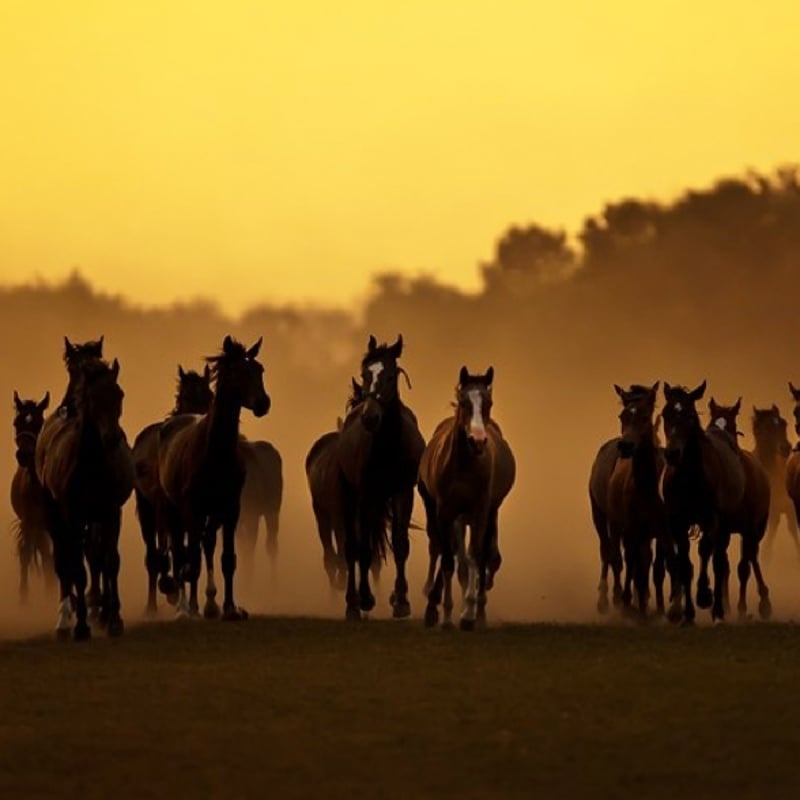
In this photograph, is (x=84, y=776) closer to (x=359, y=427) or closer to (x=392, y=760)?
(x=392, y=760)

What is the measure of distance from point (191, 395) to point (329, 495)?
2.71m

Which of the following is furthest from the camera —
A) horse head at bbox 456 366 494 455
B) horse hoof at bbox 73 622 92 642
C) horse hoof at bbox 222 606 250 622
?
horse hoof at bbox 222 606 250 622

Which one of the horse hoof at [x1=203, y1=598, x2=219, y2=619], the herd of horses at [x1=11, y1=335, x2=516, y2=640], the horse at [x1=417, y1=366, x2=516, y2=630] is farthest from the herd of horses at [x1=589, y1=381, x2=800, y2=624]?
the horse hoof at [x1=203, y1=598, x2=219, y2=619]

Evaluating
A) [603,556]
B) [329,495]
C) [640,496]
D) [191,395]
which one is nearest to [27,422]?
[191,395]

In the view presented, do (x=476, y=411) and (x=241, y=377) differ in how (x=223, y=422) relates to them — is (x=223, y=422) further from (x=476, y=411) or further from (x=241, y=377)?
(x=476, y=411)

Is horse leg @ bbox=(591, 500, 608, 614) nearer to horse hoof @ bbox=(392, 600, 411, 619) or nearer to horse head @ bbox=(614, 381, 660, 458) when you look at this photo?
horse hoof @ bbox=(392, 600, 411, 619)

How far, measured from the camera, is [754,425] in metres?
49.9

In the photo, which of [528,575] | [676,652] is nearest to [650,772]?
[676,652]

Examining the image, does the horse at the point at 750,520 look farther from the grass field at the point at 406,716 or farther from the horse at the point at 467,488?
the grass field at the point at 406,716

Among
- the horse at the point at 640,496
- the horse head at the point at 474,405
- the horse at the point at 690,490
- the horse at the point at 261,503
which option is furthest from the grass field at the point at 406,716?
the horse at the point at 261,503

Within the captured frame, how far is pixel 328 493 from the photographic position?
4038 cm

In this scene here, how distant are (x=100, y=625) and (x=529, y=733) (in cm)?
1400

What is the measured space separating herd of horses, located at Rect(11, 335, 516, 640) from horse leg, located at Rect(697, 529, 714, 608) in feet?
8.40

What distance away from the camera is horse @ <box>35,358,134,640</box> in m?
31.9
